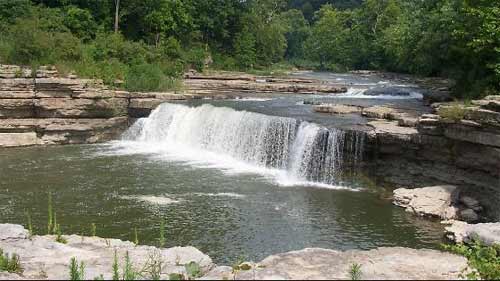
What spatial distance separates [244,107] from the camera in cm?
2073

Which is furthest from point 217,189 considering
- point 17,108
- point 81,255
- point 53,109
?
point 17,108

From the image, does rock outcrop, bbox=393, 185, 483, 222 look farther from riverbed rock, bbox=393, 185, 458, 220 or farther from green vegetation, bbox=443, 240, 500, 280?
green vegetation, bbox=443, 240, 500, 280

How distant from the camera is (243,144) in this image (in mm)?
17672

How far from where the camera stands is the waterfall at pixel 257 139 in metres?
15.3

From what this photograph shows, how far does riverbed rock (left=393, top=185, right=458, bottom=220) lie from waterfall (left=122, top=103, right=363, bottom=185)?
229 cm

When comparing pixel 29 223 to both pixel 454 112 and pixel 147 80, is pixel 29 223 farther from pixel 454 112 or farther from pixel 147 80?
pixel 147 80

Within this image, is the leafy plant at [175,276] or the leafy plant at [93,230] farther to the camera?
the leafy plant at [93,230]

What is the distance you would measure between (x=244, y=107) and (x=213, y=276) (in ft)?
51.9

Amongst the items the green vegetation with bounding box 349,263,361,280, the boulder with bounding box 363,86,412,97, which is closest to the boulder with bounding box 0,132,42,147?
the boulder with bounding box 363,86,412,97

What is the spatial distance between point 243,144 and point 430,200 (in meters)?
6.86

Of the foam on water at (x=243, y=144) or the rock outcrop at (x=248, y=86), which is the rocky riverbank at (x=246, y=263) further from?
the rock outcrop at (x=248, y=86)

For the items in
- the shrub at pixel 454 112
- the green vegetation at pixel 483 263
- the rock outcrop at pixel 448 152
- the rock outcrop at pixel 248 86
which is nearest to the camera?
the green vegetation at pixel 483 263

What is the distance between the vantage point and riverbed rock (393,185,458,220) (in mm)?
12055

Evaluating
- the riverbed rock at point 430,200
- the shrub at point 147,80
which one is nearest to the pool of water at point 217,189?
the riverbed rock at point 430,200
